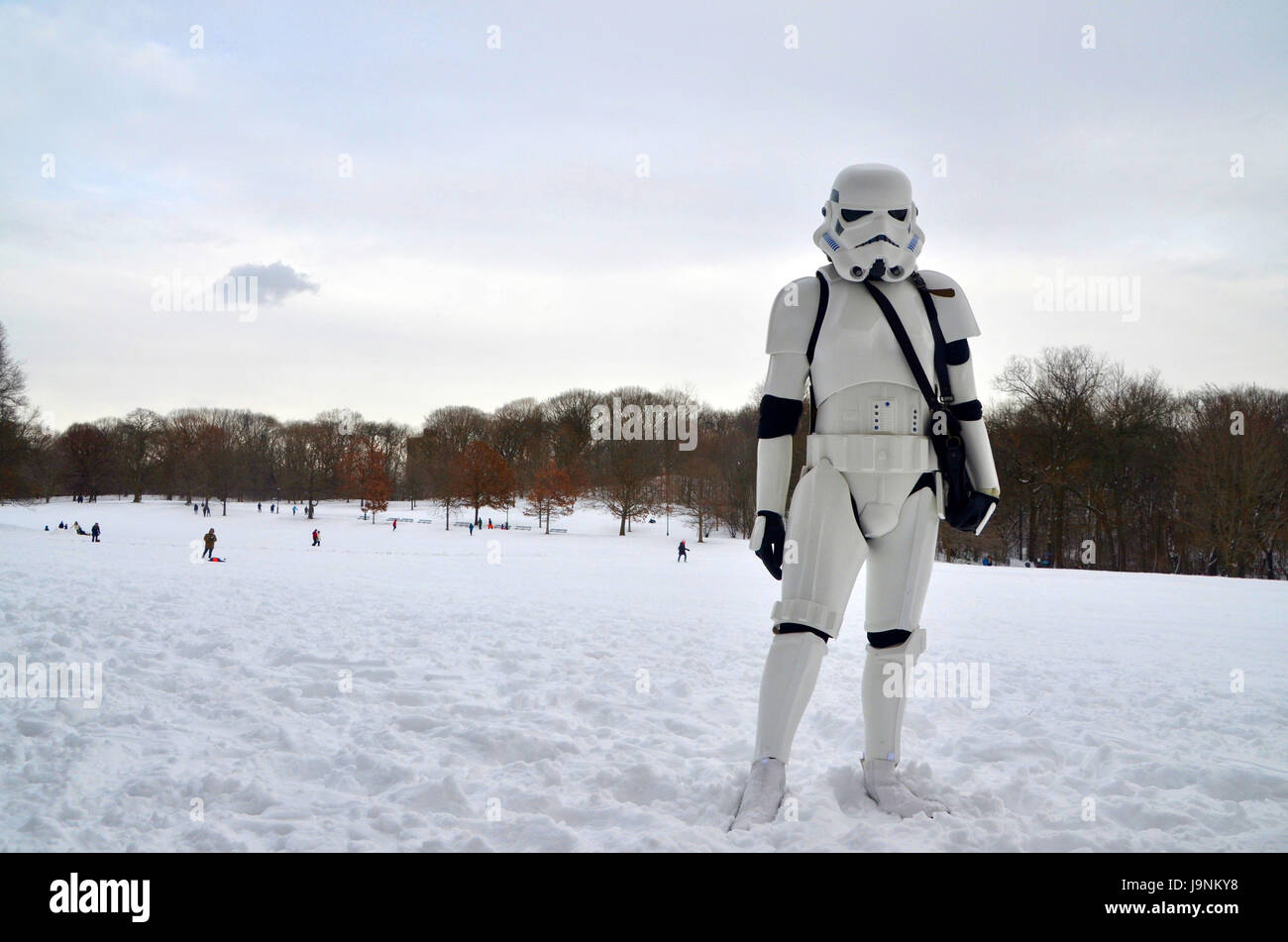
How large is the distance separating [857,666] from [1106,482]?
4015 centimetres

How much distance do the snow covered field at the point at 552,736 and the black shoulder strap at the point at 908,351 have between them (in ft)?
6.81

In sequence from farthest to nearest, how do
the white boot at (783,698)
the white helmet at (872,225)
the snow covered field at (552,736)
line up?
the white helmet at (872,225)
the white boot at (783,698)
the snow covered field at (552,736)

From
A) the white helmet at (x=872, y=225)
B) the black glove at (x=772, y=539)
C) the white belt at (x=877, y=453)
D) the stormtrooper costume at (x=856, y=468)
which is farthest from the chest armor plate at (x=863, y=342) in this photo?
the black glove at (x=772, y=539)

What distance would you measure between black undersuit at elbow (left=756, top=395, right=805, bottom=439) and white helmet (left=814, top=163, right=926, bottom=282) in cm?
72

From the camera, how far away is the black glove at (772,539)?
3.95m

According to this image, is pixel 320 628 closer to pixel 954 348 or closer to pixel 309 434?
pixel 954 348

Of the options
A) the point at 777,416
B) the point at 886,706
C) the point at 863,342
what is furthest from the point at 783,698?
the point at 863,342

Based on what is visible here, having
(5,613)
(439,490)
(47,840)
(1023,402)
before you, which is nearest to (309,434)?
(439,490)

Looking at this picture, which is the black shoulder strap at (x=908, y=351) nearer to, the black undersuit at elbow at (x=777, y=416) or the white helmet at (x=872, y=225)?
the white helmet at (x=872, y=225)

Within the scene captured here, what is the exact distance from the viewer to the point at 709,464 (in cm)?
5538

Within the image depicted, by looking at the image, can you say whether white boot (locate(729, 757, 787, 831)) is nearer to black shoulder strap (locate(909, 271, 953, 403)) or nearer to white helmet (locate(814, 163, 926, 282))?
black shoulder strap (locate(909, 271, 953, 403))

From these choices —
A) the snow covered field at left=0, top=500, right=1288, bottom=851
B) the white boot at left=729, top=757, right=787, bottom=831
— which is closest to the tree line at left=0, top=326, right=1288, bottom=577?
the snow covered field at left=0, top=500, right=1288, bottom=851

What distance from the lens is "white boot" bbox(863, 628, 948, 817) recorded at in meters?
4.02
